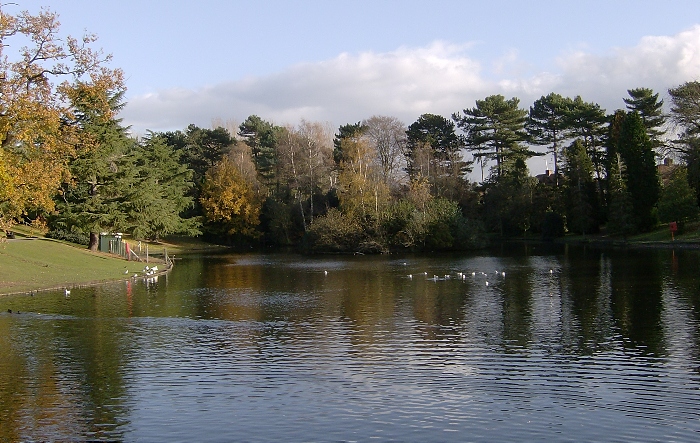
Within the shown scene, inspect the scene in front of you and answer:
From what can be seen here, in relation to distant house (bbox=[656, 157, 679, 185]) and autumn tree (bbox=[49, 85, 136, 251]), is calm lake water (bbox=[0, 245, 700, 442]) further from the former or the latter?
distant house (bbox=[656, 157, 679, 185])

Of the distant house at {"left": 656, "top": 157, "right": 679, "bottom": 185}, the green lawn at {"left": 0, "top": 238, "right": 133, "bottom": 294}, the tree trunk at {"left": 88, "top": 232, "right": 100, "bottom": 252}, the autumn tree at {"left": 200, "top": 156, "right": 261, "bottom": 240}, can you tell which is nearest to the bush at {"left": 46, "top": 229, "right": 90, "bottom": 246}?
the tree trunk at {"left": 88, "top": 232, "right": 100, "bottom": 252}

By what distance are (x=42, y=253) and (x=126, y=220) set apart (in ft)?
54.2

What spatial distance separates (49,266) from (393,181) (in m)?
47.4

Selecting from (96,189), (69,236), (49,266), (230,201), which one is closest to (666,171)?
(230,201)

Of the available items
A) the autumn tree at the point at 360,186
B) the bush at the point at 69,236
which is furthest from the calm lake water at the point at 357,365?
the autumn tree at the point at 360,186

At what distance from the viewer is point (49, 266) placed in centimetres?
3981

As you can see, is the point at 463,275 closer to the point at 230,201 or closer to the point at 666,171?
the point at 666,171

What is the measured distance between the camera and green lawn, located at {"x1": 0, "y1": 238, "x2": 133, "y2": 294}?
111 feet

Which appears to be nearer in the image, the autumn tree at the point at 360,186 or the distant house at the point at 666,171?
the autumn tree at the point at 360,186

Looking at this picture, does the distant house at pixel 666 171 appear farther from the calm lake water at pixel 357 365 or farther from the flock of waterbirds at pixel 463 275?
the calm lake water at pixel 357 365

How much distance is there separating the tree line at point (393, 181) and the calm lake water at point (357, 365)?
28253 mm

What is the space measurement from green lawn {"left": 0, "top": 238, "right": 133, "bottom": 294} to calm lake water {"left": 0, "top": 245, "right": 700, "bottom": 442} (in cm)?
251

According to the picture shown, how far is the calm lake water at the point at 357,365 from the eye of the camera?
12.6 metres

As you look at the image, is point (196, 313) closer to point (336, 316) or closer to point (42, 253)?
point (336, 316)
